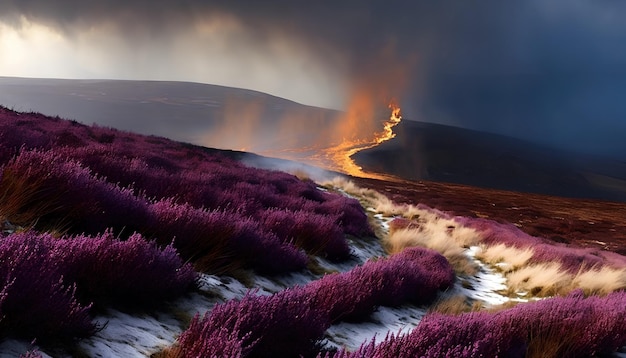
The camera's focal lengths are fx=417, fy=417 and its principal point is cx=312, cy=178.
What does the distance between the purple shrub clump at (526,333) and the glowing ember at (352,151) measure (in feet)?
230

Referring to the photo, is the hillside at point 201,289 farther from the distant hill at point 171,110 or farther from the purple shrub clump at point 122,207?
the distant hill at point 171,110

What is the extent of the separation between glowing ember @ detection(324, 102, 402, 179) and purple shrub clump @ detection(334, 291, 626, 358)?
2765 inches

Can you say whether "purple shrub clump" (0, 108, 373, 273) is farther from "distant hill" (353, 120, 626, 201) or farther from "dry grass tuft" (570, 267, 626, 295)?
"distant hill" (353, 120, 626, 201)

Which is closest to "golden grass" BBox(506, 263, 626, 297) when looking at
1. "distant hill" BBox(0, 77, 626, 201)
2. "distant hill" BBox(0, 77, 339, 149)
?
"distant hill" BBox(0, 77, 626, 201)

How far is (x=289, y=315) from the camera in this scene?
2.59 meters

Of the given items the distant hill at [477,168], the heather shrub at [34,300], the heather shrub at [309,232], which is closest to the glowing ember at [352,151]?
the distant hill at [477,168]

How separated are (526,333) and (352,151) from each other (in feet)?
369

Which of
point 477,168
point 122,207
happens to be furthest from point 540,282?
point 477,168

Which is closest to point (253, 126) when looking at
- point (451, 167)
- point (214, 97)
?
point (214, 97)

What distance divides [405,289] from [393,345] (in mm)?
3262

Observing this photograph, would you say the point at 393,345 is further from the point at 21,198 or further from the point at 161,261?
the point at 21,198

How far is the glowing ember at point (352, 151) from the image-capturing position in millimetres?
81438

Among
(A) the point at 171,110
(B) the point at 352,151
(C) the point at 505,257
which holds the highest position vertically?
(A) the point at 171,110

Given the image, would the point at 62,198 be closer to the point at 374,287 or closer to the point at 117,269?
the point at 117,269
